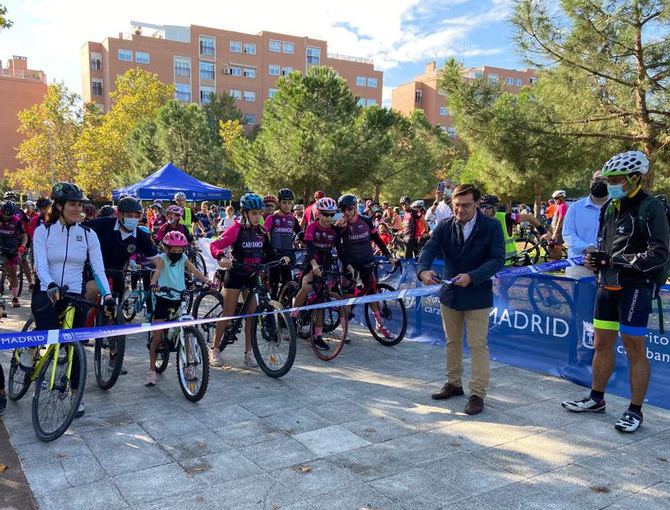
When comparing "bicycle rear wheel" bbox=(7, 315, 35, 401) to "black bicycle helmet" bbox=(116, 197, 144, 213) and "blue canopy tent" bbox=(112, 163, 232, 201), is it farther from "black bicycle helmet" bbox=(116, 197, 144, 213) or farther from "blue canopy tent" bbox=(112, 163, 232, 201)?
"blue canopy tent" bbox=(112, 163, 232, 201)

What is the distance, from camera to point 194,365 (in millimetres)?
5223

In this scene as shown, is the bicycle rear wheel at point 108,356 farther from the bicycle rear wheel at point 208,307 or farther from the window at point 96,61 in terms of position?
the window at point 96,61

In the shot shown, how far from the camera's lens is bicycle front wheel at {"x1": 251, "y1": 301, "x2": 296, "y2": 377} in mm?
5758

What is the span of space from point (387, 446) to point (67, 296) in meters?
2.96

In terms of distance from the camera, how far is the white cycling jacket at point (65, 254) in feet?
15.0

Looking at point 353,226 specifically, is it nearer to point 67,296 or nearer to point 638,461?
point 67,296

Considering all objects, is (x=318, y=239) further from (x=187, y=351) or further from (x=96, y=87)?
(x=96, y=87)

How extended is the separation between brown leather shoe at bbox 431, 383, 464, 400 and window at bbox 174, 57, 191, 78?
68746mm

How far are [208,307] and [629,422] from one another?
5.35 m

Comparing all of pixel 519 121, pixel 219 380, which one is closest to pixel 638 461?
pixel 219 380

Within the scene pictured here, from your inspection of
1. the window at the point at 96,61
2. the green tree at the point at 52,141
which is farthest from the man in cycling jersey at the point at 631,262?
the window at the point at 96,61

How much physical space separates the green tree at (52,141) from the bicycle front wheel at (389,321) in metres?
Result: 46.9

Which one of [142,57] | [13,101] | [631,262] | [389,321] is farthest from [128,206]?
[13,101]

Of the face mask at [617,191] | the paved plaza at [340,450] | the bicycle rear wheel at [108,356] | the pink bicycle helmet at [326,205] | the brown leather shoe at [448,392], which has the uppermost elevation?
the face mask at [617,191]
